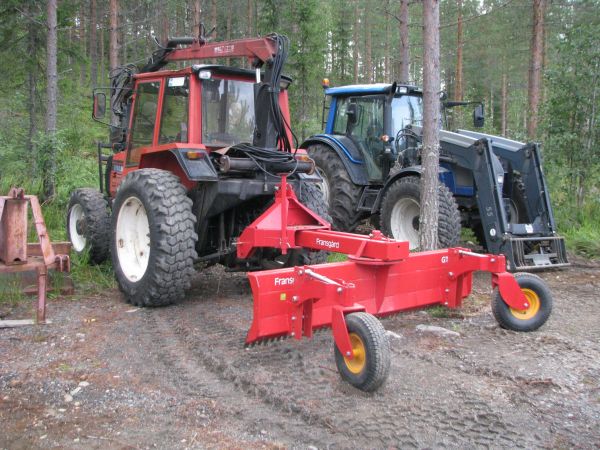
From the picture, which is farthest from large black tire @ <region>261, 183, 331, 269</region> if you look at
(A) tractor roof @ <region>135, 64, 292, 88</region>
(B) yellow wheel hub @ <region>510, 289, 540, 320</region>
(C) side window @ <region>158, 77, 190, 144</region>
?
(B) yellow wheel hub @ <region>510, 289, 540, 320</region>

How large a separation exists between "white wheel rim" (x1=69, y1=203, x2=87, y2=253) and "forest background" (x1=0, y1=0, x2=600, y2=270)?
3.31 ft

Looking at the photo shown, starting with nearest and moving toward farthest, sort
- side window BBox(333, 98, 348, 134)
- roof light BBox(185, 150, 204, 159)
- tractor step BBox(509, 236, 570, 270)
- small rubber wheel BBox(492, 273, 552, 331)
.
Result: 1. small rubber wheel BBox(492, 273, 552, 331)
2. roof light BBox(185, 150, 204, 159)
3. tractor step BBox(509, 236, 570, 270)
4. side window BBox(333, 98, 348, 134)

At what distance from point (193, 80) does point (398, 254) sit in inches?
116

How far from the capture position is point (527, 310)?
5.05 m

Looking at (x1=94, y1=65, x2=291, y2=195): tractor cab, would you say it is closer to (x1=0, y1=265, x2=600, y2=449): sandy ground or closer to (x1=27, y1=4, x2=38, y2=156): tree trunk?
(x1=0, y1=265, x2=600, y2=449): sandy ground

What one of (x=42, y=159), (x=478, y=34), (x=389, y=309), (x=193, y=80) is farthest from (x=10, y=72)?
(x=478, y=34)

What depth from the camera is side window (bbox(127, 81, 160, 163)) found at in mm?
6574

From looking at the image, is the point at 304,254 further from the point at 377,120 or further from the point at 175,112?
the point at 377,120

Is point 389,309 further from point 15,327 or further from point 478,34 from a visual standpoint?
point 478,34

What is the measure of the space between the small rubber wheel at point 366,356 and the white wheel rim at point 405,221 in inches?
174

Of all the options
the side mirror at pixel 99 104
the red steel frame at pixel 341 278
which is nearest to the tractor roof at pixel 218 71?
the side mirror at pixel 99 104

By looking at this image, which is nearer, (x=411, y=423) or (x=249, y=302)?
(x=411, y=423)

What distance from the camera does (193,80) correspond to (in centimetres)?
602

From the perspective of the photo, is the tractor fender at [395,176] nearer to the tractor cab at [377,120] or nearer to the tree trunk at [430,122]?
the tractor cab at [377,120]
